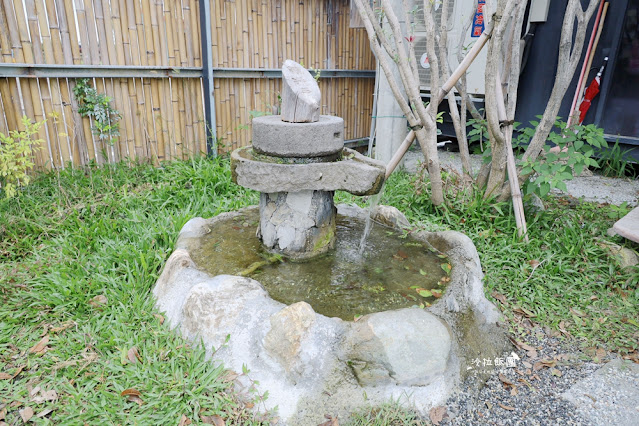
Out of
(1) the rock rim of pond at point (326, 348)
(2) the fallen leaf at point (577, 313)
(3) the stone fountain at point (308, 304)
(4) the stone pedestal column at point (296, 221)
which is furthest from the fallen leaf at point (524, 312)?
(4) the stone pedestal column at point (296, 221)

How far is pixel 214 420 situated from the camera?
2059 millimetres

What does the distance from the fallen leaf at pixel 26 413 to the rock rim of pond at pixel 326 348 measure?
0.76m

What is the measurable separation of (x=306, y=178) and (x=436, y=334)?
1166 millimetres

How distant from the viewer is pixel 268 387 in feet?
7.15

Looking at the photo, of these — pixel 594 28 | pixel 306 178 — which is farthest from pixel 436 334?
pixel 594 28

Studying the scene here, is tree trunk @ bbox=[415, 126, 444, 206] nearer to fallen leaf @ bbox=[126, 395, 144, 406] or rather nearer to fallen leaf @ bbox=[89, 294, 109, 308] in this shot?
fallen leaf @ bbox=[89, 294, 109, 308]

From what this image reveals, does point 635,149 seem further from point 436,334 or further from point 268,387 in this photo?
point 268,387

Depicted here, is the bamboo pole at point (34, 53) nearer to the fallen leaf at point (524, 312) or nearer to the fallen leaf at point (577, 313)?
the fallen leaf at point (524, 312)

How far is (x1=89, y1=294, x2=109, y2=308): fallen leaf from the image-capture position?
2.74 m

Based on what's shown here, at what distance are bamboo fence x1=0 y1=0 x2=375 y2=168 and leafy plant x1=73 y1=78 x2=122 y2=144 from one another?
0.07 m

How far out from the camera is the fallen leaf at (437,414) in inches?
83.1

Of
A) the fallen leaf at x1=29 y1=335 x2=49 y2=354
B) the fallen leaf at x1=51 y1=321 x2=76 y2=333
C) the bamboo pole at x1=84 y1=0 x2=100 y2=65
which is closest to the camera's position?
the fallen leaf at x1=29 y1=335 x2=49 y2=354

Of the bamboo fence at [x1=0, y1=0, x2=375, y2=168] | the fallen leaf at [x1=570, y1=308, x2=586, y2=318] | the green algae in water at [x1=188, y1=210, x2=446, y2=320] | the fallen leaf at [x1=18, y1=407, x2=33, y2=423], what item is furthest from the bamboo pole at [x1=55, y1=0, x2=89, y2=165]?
the fallen leaf at [x1=570, y1=308, x2=586, y2=318]

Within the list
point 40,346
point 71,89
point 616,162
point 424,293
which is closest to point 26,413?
point 40,346
